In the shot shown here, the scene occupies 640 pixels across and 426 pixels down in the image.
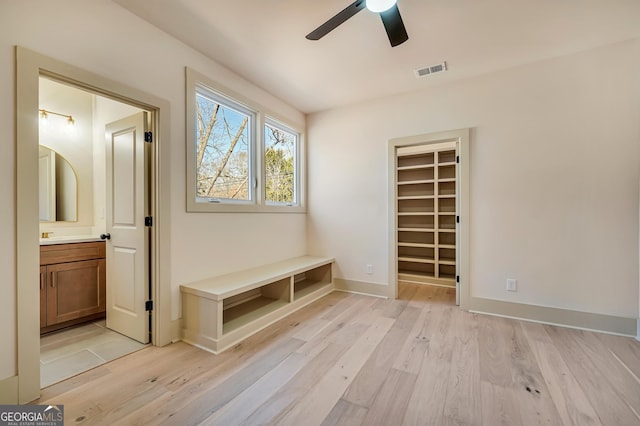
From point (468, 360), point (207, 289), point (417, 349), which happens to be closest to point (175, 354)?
point (207, 289)

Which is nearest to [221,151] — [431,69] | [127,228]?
[127,228]

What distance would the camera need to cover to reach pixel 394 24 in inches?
71.1

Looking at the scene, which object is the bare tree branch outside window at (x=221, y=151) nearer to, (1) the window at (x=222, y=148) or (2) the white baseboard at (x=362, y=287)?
(1) the window at (x=222, y=148)

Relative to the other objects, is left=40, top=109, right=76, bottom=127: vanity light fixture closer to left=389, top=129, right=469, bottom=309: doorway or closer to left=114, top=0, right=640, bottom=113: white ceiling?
left=114, top=0, right=640, bottom=113: white ceiling

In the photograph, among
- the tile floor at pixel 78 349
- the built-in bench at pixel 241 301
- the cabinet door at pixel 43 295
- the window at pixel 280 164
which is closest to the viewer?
the tile floor at pixel 78 349

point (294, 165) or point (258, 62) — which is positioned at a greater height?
point (258, 62)

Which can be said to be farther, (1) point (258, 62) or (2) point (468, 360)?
(1) point (258, 62)

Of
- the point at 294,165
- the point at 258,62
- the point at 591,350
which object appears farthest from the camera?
the point at 294,165

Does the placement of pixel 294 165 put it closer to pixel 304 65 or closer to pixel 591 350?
pixel 304 65

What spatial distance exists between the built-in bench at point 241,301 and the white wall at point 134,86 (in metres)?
0.19

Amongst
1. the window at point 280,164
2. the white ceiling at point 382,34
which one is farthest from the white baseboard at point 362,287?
the white ceiling at point 382,34

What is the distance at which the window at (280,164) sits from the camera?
144 inches

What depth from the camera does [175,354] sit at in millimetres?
2193

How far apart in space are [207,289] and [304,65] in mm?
2424
